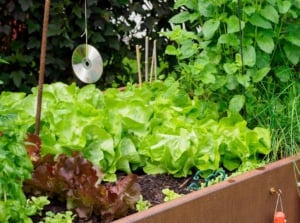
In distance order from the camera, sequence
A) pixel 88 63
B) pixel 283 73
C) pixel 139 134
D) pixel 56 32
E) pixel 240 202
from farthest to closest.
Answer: pixel 56 32
pixel 283 73
pixel 88 63
pixel 139 134
pixel 240 202

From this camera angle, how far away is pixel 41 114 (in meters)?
3.30

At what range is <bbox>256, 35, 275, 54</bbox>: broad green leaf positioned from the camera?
11.5 ft

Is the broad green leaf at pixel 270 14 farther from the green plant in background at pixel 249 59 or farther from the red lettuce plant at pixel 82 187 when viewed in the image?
the red lettuce plant at pixel 82 187

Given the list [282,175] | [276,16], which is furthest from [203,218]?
[276,16]

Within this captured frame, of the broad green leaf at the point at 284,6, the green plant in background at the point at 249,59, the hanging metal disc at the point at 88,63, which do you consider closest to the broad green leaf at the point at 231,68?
the green plant in background at the point at 249,59

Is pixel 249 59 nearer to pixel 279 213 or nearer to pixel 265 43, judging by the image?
pixel 265 43

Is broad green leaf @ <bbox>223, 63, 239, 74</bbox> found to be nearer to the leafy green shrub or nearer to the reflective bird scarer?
the leafy green shrub

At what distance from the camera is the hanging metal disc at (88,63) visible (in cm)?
356

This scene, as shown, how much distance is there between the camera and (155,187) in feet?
10.2

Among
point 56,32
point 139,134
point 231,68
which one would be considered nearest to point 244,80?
point 231,68

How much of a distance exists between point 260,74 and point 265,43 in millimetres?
146

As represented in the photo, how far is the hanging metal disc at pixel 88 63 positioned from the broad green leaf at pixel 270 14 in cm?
78

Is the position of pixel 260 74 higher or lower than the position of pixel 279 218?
higher

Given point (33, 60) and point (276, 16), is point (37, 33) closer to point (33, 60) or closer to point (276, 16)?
point (33, 60)
